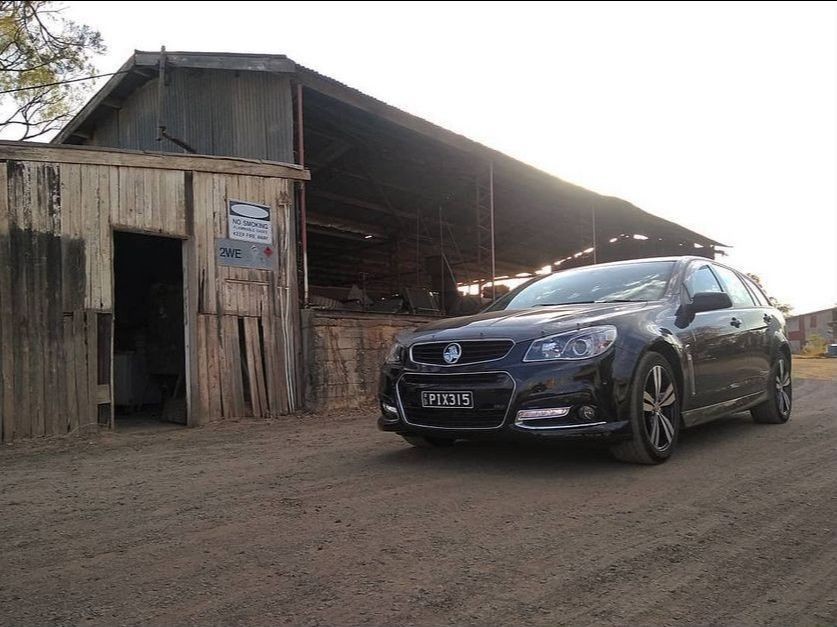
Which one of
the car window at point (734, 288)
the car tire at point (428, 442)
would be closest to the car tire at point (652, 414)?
the car tire at point (428, 442)

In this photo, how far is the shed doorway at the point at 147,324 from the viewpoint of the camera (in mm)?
10555

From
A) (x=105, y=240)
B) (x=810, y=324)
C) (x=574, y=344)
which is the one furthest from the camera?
(x=810, y=324)

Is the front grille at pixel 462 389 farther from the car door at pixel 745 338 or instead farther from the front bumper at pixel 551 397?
the car door at pixel 745 338

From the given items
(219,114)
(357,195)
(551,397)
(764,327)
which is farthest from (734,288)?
(357,195)

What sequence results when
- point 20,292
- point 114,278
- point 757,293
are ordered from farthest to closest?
1. point 114,278
2. point 757,293
3. point 20,292

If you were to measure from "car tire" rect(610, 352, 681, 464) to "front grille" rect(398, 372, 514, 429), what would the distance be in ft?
2.83

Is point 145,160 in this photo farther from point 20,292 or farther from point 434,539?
point 434,539

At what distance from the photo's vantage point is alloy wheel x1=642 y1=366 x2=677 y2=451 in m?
4.36

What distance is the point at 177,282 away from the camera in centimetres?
1105

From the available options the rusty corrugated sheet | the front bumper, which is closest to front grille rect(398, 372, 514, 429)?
the front bumper

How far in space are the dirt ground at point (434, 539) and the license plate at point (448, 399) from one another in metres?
0.47

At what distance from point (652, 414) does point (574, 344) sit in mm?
825

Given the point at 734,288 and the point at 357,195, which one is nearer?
the point at 734,288

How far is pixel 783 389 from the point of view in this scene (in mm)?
6629
